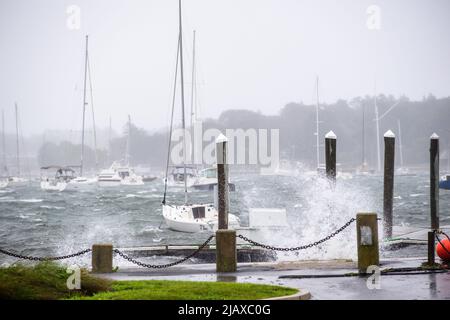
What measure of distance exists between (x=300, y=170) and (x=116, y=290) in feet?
586

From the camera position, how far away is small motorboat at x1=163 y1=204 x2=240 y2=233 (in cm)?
4194

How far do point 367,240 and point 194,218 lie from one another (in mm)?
26319

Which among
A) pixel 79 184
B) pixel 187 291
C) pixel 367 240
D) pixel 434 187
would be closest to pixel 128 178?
pixel 79 184

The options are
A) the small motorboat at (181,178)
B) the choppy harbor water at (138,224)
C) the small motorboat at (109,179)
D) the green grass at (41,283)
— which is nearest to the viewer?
the green grass at (41,283)

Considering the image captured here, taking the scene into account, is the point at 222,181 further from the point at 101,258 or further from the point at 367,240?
the point at 367,240

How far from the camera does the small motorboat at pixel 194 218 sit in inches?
1651

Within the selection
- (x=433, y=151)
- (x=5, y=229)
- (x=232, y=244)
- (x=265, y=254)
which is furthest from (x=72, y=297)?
(x=5, y=229)

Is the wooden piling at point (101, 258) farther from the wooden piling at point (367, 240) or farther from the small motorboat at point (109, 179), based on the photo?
the small motorboat at point (109, 179)

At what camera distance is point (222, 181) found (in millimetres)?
23703

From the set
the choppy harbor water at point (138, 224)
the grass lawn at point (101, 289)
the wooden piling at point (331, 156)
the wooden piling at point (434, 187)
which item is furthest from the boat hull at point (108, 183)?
the grass lawn at point (101, 289)

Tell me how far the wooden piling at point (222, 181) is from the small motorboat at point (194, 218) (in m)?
16.7

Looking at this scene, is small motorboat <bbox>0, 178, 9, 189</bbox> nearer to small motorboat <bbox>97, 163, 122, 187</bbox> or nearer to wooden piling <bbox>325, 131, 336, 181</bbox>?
small motorboat <bbox>97, 163, 122, 187</bbox>

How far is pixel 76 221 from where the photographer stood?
6222cm

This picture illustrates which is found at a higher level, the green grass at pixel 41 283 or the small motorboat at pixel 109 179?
the green grass at pixel 41 283
